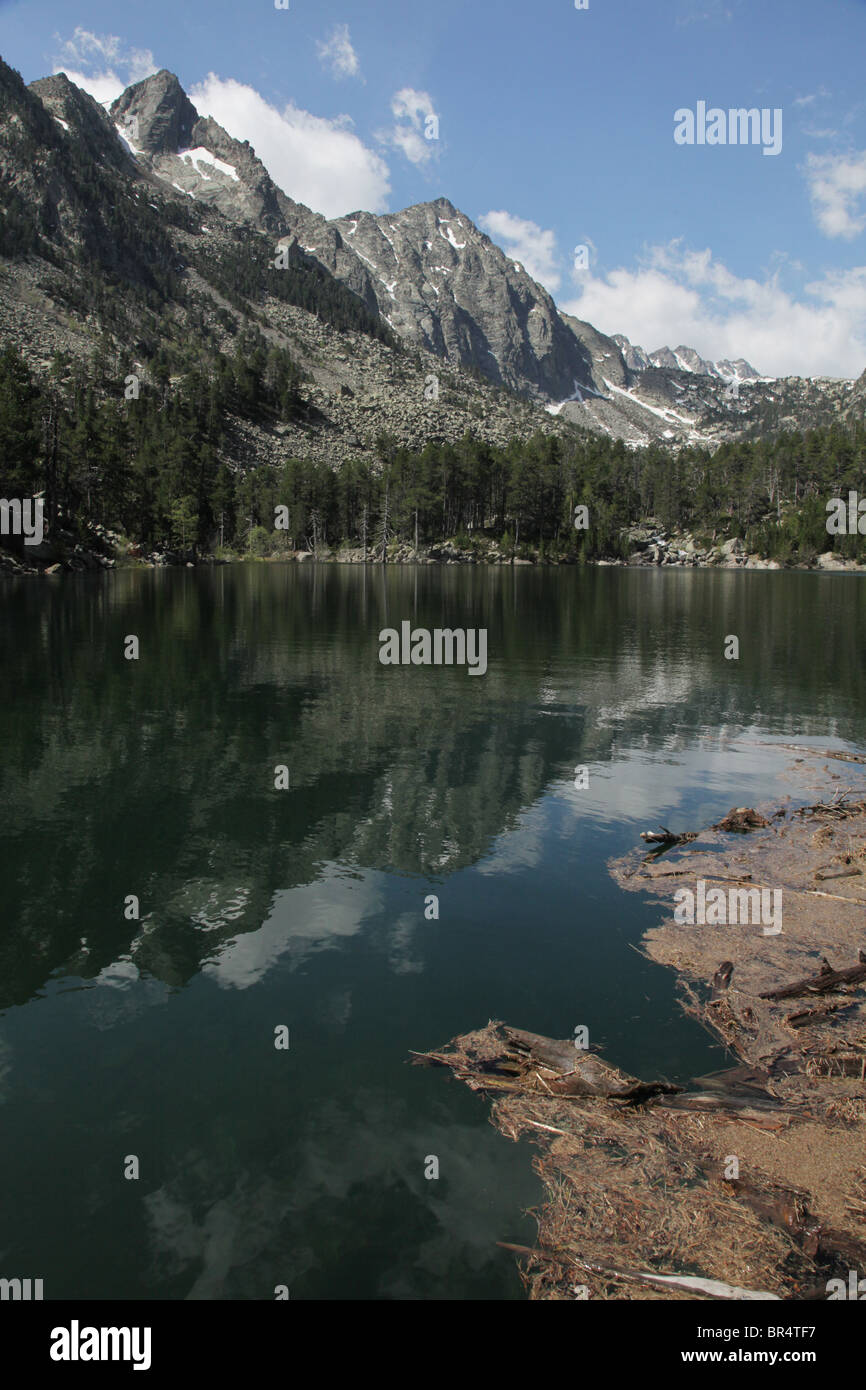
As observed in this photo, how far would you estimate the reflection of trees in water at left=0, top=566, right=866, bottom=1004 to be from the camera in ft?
49.7

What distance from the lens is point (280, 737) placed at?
2659 cm

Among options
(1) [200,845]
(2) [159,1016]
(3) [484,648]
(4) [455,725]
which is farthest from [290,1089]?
(3) [484,648]

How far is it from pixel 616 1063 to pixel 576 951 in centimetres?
308

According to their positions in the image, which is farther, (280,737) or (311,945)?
(280,737)

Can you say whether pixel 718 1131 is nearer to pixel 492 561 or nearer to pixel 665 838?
pixel 665 838

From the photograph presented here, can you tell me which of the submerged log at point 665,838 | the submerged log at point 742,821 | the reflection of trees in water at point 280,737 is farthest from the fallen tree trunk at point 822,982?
the reflection of trees in water at point 280,737

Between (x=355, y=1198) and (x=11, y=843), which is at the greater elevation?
(x=11, y=843)

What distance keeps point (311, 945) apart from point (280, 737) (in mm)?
14098

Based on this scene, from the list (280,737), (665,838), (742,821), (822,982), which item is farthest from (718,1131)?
(280,737)

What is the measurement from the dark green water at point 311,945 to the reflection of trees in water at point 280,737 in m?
0.14

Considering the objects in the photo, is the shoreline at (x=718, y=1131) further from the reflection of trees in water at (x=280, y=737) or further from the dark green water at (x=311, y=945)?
the reflection of trees in water at (x=280, y=737)

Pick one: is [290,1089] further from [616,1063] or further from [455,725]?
[455,725]

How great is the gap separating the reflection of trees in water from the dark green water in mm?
143
